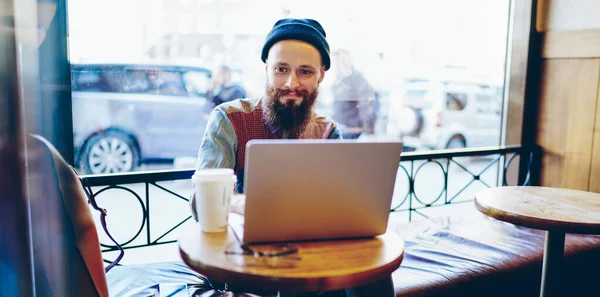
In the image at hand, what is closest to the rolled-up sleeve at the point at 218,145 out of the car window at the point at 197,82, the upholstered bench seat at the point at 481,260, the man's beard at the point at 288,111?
the man's beard at the point at 288,111

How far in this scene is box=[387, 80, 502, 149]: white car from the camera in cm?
606

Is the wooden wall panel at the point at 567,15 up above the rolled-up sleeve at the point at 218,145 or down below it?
above

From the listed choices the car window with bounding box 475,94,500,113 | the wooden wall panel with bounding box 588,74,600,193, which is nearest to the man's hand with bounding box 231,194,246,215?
the wooden wall panel with bounding box 588,74,600,193

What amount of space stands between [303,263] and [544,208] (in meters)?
1.22

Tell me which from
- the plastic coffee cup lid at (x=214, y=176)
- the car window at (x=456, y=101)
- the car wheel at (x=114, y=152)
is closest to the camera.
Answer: the plastic coffee cup lid at (x=214, y=176)

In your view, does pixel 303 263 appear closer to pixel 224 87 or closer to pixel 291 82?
pixel 291 82

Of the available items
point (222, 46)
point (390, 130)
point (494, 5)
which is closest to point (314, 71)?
point (222, 46)

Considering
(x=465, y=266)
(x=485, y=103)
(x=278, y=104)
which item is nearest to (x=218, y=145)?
(x=278, y=104)

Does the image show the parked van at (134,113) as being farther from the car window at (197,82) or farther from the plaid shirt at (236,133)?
the plaid shirt at (236,133)

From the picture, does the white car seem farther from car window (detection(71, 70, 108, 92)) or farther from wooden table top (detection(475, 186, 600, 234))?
car window (detection(71, 70, 108, 92))

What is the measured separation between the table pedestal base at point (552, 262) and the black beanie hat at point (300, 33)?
1.12m

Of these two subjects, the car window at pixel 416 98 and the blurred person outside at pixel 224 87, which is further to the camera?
the car window at pixel 416 98

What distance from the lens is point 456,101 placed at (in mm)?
6449

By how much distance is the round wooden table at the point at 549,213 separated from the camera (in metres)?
1.63
